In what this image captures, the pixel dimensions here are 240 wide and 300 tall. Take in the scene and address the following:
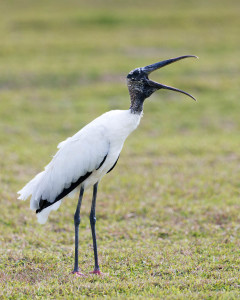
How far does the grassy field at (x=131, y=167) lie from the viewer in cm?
446

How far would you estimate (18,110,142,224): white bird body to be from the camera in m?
4.41

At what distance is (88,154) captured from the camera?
4.43 metres

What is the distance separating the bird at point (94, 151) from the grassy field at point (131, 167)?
62 cm

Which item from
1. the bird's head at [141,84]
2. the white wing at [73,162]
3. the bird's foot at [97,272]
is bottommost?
the bird's foot at [97,272]

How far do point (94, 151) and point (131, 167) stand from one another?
156 inches

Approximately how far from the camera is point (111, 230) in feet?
19.5

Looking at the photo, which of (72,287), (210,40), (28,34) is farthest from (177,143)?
(28,34)

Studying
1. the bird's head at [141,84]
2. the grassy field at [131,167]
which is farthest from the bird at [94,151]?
the grassy field at [131,167]

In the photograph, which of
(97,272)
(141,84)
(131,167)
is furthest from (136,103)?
Result: (131,167)

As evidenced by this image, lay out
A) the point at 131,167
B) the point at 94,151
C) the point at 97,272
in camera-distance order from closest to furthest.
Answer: the point at 94,151
the point at 97,272
the point at 131,167

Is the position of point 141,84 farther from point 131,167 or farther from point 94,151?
point 131,167

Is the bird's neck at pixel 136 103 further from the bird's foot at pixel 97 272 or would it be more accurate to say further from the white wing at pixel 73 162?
the bird's foot at pixel 97 272

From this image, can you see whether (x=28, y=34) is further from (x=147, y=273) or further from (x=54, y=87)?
(x=147, y=273)

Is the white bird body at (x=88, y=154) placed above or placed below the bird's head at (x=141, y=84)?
below
